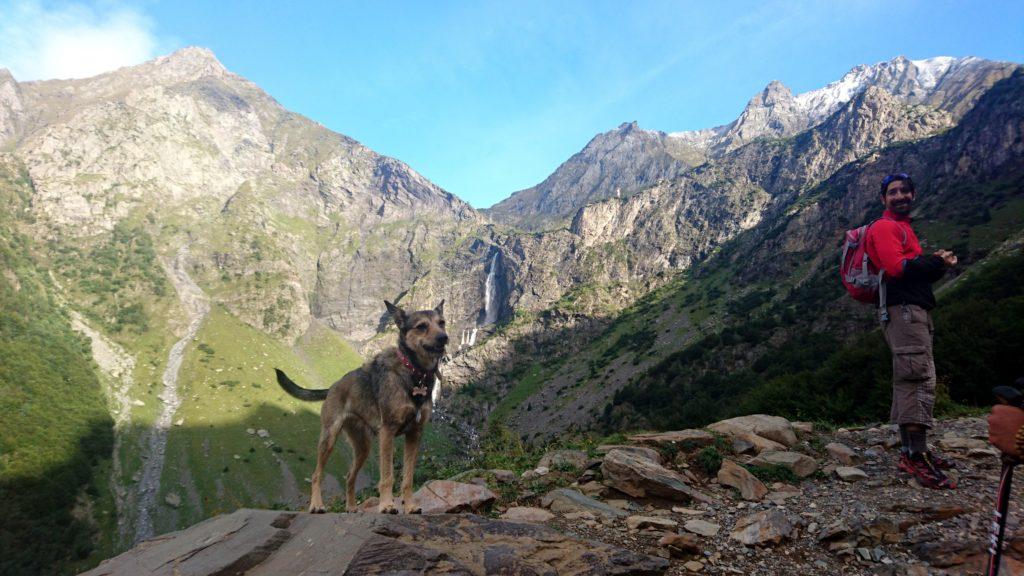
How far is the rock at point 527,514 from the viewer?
6.61m

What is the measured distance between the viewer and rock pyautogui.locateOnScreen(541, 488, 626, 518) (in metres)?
6.68

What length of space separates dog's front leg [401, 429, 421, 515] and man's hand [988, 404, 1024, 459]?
19.9 ft

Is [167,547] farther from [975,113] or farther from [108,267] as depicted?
[108,267]

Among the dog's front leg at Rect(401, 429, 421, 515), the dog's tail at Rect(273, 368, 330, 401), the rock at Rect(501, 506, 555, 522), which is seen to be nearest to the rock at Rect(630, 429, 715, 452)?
the rock at Rect(501, 506, 555, 522)

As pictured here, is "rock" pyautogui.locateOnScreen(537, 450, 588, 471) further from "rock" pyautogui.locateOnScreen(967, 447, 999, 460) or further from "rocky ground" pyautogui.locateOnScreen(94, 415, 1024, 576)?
"rock" pyautogui.locateOnScreen(967, 447, 999, 460)

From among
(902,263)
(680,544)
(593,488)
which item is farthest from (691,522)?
(902,263)

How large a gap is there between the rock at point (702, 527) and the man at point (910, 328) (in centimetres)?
325

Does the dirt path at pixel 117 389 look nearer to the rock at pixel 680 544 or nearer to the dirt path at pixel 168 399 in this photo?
the dirt path at pixel 168 399

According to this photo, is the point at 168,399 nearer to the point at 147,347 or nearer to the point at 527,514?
the point at 147,347

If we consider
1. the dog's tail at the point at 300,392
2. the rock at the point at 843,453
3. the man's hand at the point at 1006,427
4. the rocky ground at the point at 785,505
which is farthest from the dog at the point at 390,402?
the rock at the point at 843,453

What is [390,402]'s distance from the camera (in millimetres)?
6625

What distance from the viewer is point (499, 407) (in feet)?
461

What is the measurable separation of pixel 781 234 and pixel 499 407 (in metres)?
100.0

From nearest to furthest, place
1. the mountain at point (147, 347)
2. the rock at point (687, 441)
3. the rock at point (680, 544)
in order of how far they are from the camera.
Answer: the rock at point (680, 544), the rock at point (687, 441), the mountain at point (147, 347)
